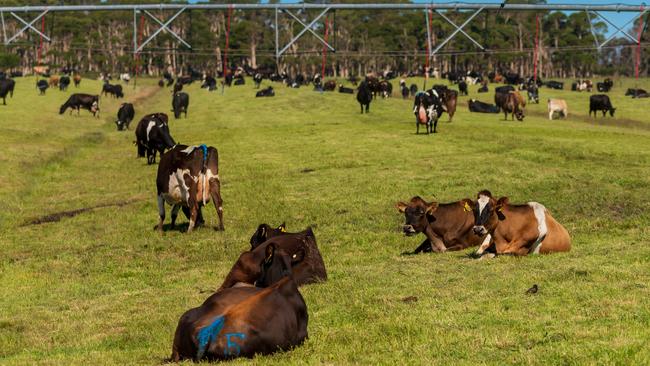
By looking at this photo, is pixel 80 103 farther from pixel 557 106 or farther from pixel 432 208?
pixel 432 208

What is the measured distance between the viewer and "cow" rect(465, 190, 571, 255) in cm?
1441

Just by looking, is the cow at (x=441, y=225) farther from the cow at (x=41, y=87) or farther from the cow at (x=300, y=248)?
the cow at (x=41, y=87)

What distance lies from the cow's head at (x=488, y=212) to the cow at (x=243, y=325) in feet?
18.5

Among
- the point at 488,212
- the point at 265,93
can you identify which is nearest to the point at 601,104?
the point at 265,93

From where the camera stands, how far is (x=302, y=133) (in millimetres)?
43844

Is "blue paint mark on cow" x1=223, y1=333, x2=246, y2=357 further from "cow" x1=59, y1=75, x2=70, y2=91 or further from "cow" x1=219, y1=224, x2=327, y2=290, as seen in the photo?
"cow" x1=59, y1=75, x2=70, y2=91

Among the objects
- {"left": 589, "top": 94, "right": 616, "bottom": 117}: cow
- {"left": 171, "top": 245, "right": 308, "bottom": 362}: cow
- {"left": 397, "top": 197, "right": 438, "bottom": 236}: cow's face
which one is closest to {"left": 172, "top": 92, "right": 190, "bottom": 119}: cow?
{"left": 589, "top": 94, "right": 616, "bottom": 117}: cow

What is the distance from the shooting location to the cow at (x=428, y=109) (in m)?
42.2

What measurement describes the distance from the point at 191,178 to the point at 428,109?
23947 mm

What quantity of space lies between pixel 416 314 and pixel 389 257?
5.97 meters

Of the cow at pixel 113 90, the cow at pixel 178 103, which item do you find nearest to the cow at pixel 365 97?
the cow at pixel 178 103

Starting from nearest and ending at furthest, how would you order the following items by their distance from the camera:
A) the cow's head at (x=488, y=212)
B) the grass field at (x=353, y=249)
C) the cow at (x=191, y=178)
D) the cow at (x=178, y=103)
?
the grass field at (x=353, y=249) < the cow's head at (x=488, y=212) < the cow at (x=191, y=178) < the cow at (x=178, y=103)

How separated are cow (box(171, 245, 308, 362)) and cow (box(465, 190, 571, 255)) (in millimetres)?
5740

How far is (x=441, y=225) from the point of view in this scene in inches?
644
